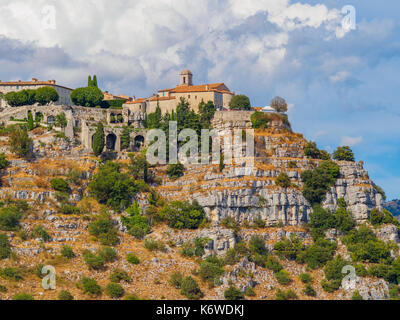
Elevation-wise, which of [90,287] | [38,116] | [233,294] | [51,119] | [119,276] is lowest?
[233,294]

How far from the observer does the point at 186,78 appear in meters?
105

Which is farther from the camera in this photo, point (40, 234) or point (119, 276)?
point (40, 234)

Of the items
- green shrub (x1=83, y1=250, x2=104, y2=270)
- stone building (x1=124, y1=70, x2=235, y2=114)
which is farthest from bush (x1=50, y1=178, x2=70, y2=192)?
stone building (x1=124, y1=70, x2=235, y2=114)

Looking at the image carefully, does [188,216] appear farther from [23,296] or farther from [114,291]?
[23,296]

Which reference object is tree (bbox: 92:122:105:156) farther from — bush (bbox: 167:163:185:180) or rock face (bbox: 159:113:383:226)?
rock face (bbox: 159:113:383:226)

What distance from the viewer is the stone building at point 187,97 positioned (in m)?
97.0

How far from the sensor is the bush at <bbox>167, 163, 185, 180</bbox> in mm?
Result: 85688

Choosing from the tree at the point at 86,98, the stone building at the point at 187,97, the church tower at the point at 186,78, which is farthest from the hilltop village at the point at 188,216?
the church tower at the point at 186,78

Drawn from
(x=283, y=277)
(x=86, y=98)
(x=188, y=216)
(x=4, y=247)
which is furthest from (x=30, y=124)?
(x=283, y=277)

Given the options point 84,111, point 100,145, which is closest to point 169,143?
point 100,145

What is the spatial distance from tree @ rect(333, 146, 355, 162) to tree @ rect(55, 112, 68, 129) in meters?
33.9

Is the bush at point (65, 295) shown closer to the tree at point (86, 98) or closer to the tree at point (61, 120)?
the tree at point (61, 120)

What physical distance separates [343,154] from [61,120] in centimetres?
3550

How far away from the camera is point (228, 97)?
98375 millimetres
